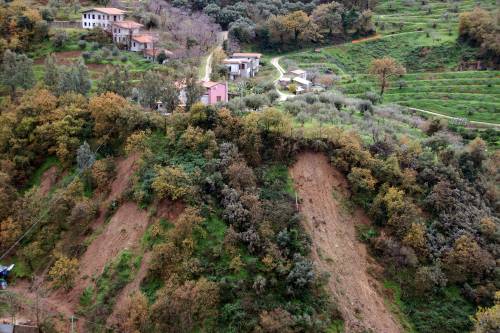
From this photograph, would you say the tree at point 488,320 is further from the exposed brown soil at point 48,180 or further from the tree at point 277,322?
→ the exposed brown soil at point 48,180

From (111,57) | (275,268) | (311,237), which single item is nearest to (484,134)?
(311,237)

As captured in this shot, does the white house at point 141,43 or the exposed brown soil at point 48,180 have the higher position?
the white house at point 141,43

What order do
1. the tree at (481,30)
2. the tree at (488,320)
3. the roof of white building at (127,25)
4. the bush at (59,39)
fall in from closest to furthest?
the tree at (488,320), the bush at (59,39), the roof of white building at (127,25), the tree at (481,30)

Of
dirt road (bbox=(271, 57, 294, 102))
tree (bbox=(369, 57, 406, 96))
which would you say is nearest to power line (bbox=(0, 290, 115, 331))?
dirt road (bbox=(271, 57, 294, 102))

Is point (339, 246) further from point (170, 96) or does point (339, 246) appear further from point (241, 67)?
point (241, 67)

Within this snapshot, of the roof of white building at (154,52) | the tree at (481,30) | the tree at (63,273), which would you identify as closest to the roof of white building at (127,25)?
the roof of white building at (154,52)

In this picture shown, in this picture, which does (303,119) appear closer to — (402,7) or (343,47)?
(343,47)
